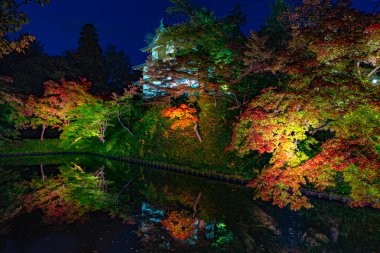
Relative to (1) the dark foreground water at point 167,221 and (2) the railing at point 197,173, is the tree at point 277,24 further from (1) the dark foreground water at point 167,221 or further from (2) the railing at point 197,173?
(1) the dark foreground water at point 167,221

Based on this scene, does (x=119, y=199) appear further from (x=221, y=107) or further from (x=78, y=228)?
(x=221, y=107)

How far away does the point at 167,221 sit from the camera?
27.0 ft

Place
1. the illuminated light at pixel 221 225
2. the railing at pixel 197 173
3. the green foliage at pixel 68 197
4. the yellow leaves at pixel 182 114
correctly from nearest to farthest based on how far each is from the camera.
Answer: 1. the illuminated light at pixel 221 225
2. the green foliage at pixel 68 197
3. the railing at pixel 197 173
4. the yellow leaves at pixel 182 114

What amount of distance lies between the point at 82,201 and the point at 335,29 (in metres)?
10.7

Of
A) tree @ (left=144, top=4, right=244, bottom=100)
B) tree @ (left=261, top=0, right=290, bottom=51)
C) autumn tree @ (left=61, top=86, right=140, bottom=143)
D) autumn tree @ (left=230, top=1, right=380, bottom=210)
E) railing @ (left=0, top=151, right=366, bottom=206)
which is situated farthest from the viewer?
tree @ (left=261, top=0, right=290, bottom=51)

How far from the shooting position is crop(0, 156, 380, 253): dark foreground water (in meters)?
6.52

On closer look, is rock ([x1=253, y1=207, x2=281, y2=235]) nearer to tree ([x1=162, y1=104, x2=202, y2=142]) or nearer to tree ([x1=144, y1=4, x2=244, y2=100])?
tree ([x1=144, y1=4, x2=244, y2=100])

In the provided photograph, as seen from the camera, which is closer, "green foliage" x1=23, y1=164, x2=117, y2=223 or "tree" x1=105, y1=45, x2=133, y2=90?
"green foliage" x1=23, y1=164, x2=117, y2=223

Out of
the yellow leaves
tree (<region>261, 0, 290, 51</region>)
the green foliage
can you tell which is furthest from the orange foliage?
tree (<region>261, 0, 290, 51</region>)

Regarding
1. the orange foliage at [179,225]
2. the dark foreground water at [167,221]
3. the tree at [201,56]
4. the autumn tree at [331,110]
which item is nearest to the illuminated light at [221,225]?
the dark foreground water at [167,221]

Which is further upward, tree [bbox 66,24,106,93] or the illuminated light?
tree [bbox 66,24,106,93]

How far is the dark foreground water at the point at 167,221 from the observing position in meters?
6.52

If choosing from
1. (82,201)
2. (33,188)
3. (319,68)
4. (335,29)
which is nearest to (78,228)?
(82,201)

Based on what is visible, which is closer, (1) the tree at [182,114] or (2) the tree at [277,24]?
(1) the tree at [182,114]
